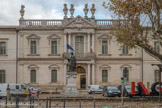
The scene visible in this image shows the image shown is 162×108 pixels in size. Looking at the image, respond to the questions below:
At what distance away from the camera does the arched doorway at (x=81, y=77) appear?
50469mm

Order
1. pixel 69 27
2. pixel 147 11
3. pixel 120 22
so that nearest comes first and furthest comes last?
pixel 147 11
pixel 120 22
pixel 69 27

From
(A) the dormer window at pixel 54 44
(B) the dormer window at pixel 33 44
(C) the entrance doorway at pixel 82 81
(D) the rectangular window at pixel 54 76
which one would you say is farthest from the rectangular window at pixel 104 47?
(B) the dormer window at pixel 33 44

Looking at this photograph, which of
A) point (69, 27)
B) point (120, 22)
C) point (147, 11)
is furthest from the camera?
point (69, 27)

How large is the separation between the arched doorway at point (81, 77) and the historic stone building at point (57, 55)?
0.50 feet

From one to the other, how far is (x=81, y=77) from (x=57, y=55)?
16.5ft

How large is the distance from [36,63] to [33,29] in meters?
5.18

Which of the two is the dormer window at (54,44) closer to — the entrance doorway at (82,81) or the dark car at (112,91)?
the entrance doorway at (82,81)

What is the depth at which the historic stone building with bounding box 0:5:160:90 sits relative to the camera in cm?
4991

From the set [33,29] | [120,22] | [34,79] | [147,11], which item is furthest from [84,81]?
[147,11]

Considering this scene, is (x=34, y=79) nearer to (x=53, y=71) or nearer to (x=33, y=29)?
(x=53, y=71)

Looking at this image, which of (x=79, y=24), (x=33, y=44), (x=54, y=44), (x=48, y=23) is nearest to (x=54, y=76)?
(x=54, y=44)

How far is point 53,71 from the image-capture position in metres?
50.3

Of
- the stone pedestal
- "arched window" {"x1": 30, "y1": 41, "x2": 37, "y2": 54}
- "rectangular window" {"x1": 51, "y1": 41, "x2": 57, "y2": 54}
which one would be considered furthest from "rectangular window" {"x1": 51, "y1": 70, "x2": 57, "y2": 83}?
the stone pedestal

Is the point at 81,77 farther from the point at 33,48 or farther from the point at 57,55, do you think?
the point at 33,48
